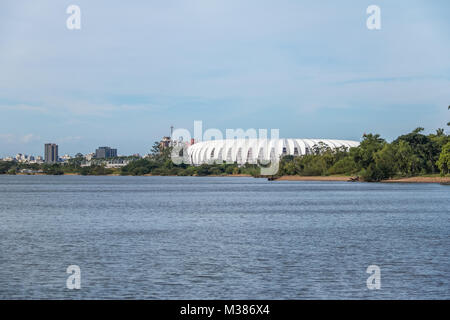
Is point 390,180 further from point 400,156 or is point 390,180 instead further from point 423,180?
point 400,156

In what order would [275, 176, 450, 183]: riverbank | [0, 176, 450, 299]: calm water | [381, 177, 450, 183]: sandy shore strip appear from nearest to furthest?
[0, 176, 450, 299]: calm water < [381, 177, 450, 183]: sandy shore strip < [275, 176, 450, 183]: riverbank

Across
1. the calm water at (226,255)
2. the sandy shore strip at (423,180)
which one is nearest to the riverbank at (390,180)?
the sandy shore strip at (423,180)

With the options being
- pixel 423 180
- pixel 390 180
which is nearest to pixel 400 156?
pixel 423 180

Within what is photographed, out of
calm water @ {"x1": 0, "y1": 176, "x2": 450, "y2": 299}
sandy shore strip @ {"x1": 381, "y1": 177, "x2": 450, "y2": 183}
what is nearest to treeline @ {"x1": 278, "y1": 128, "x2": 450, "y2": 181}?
sandy shore strip @ {"x1": 381, "y1": 177, "x2": 450, "y2": 183}

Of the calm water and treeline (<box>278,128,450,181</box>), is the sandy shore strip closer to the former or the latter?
treeline (<box>278,128,450,181</box>)

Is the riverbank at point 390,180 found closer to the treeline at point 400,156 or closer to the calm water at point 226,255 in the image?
the treeline at point 400,156

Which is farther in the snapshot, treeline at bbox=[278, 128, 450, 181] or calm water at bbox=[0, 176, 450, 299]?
treeline at bbox=[278, 128, 450, 181]

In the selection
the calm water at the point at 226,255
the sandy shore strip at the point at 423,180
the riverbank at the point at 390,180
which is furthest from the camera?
the riverbank at the point at 390,180

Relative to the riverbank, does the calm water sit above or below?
below

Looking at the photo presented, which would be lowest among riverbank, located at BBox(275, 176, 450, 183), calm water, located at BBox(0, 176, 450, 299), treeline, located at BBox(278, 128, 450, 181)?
calm water, located at BBox(0, 176, 450, 299)
